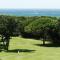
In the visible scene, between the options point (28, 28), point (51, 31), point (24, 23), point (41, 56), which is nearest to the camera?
point (41, 56)

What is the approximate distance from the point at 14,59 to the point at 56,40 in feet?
93.0

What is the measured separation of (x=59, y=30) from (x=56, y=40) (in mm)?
3790

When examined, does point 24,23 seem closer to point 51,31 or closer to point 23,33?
point 23,33

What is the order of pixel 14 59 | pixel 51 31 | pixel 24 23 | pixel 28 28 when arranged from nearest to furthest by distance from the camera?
pixel 14 59, pixel 51 31, pixel 28 28, pixel 24 23

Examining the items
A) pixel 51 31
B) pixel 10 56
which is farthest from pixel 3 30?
pixel 51 31

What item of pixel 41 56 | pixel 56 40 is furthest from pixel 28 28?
pixel 41 56

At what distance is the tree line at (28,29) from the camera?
51.3 metres

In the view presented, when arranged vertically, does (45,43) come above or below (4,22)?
below

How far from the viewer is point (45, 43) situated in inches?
2707

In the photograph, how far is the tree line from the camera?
168ft

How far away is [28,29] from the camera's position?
7925 centimetres

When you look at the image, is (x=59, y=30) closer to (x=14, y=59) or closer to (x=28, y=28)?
(x=28, y=28)

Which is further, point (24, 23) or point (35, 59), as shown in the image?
point (24, 23)

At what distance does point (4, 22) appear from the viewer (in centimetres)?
5175
